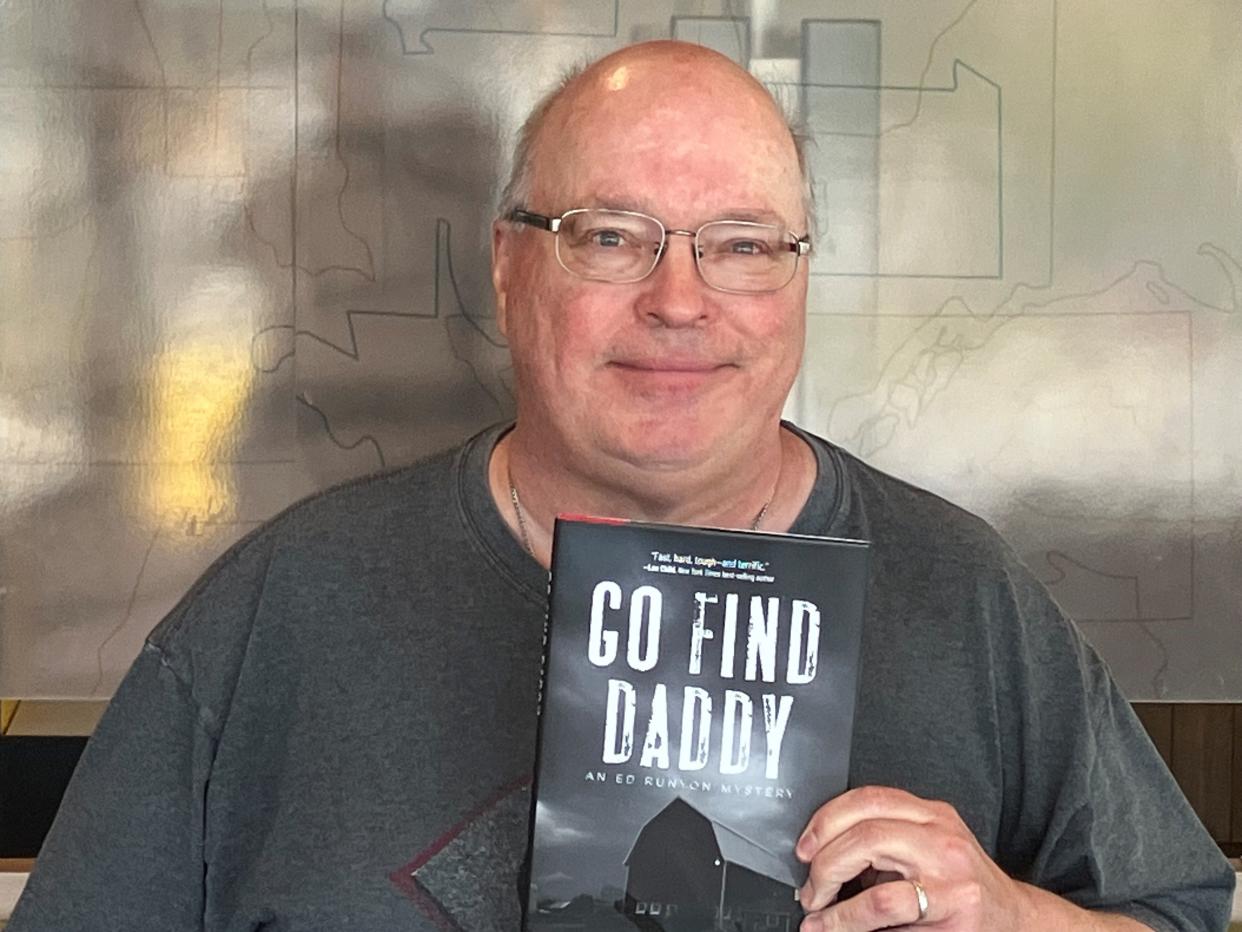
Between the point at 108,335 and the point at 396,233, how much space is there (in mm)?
389

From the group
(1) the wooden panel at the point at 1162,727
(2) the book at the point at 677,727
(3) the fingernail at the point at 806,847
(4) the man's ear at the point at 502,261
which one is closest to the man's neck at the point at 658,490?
(4) the man's ear at the point at 502,261

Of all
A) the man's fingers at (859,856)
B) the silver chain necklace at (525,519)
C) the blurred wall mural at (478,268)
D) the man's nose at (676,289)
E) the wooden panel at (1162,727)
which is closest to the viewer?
the man's fingers at (859,856)

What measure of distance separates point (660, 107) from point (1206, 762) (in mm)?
1514

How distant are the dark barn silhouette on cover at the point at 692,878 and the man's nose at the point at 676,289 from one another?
377mm

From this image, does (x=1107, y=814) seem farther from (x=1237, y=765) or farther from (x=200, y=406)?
(x=200, y=406)

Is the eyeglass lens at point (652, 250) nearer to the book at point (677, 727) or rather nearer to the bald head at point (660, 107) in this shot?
the bald head at point (660, 107)

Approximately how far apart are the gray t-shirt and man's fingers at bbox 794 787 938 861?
0.75ft

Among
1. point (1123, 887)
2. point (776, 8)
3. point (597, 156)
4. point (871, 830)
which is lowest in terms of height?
point (1123, 887)

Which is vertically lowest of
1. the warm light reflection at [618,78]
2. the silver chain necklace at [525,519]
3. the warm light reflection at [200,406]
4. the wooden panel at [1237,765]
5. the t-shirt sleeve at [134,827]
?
the wooden panel at [1237,765]

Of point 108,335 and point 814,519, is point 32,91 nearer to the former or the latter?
point 108,335

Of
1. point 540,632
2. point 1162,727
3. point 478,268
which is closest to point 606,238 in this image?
point 540,632

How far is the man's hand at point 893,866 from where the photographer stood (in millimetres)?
1049

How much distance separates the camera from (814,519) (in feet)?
4.50

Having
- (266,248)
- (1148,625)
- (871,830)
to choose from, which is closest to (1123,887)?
(871,830)
